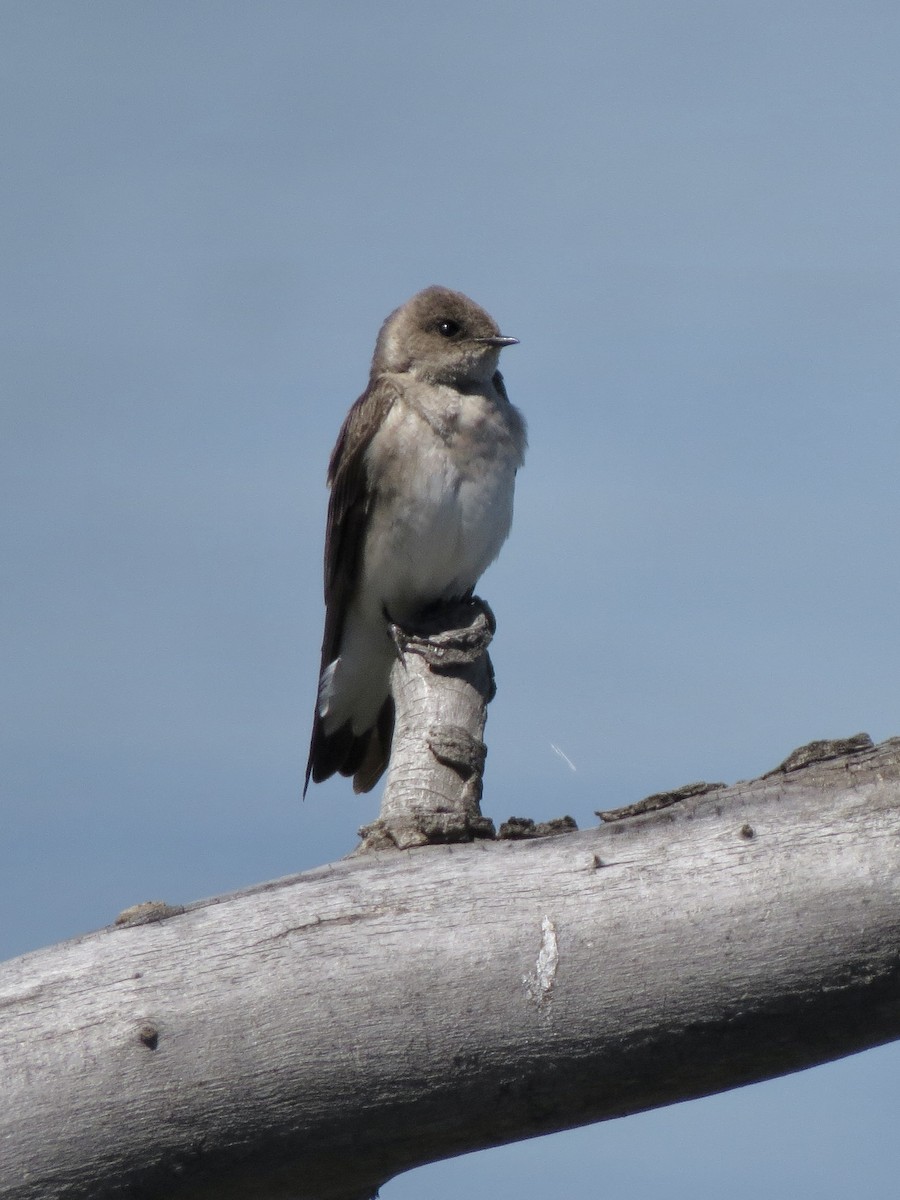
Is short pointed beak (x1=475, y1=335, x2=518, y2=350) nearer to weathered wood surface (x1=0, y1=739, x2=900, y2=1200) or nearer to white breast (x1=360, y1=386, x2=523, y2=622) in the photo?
white breast (x1=360, y1=386, x2=523, y2=622)

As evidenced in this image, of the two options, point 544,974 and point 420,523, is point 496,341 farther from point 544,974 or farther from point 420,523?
point 544,974

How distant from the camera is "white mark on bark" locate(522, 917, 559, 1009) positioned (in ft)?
11.4

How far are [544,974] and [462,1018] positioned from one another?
21 cm

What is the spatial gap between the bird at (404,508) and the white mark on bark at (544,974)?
4.23 meters

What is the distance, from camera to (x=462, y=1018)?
11.4 feet

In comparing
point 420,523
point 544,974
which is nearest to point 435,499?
point 420,523

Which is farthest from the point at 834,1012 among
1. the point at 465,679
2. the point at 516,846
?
the point at 465,679

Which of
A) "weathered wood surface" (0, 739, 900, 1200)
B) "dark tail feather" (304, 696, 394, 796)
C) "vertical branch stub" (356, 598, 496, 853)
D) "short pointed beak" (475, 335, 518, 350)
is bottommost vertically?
"weathered wood surface" (0, 739, 900, 1200)

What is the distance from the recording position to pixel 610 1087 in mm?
3457

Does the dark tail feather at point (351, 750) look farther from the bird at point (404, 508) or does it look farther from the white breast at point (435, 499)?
the white breast at point (435, 499)

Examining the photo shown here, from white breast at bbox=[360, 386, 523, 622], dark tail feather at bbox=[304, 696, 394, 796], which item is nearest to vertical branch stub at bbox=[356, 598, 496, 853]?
white breast at bbox=[360, 386, 523, 622]

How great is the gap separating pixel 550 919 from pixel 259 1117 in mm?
796

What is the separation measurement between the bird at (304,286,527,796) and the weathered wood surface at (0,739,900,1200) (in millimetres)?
4168

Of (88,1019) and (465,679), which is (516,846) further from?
(465,679)
